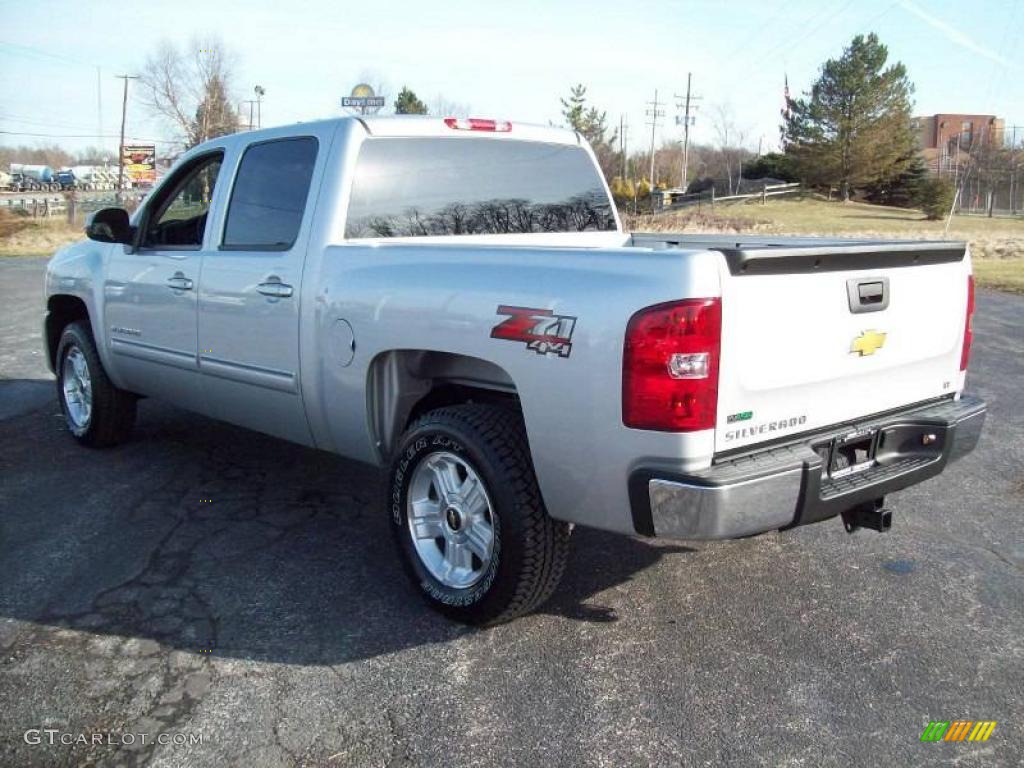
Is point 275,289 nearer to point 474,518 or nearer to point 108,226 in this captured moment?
point 474,518

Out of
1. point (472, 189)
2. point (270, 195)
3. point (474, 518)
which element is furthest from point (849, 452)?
point (270, 195)

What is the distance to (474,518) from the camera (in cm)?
356

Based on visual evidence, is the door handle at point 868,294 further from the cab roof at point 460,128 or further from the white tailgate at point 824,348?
the cab roof at point 460,128

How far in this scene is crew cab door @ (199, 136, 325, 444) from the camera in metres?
4.21

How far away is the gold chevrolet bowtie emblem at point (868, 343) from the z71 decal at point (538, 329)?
3.50 ft

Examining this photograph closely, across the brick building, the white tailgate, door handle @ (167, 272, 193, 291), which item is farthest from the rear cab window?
the brick building

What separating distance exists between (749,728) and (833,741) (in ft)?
0.82

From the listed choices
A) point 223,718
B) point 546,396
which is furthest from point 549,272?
point 223,718

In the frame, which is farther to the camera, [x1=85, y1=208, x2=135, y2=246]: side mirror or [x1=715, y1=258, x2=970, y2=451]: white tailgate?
[x1=85, y1=208, x2=135, y2=246]: side mirror

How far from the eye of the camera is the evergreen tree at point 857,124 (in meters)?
62.2

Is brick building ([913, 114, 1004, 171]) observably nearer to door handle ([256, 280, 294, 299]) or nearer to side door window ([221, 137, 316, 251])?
side door window ([221, 137, 316, 251])

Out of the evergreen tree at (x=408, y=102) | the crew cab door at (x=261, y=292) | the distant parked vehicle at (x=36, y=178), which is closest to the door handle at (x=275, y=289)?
the crew cab door at (x=261, y=292)

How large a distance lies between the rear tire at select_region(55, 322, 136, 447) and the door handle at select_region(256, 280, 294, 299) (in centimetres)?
216

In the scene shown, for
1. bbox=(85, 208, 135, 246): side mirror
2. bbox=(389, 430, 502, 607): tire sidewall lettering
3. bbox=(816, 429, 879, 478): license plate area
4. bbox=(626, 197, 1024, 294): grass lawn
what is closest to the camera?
bbox=(816, 429, 879, 478): license plate area
